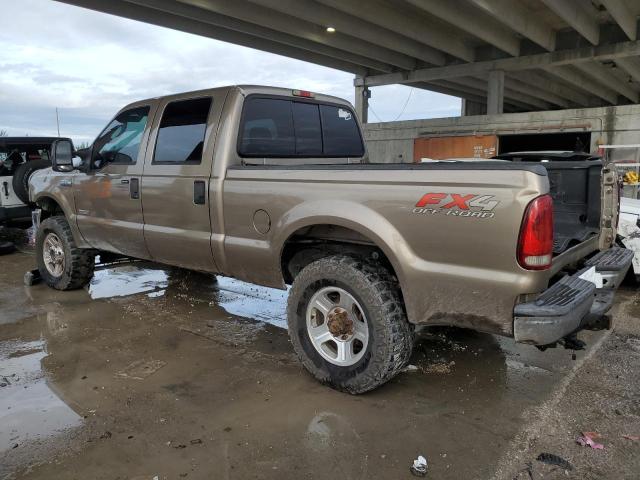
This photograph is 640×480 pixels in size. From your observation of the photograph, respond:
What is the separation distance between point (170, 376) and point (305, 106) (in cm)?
258

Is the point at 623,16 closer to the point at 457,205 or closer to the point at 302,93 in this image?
the point at 302,93

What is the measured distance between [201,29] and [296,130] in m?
14.7

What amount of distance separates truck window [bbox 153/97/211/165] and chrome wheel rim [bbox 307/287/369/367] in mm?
1566

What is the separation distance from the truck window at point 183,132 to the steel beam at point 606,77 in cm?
2098

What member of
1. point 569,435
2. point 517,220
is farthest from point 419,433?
point 517,220

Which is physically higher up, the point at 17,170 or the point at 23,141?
the point at 23,141

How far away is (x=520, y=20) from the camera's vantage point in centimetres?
1585

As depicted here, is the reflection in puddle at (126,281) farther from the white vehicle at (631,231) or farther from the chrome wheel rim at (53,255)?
the white vehicle at (631,231)

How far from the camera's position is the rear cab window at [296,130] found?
3.99 m

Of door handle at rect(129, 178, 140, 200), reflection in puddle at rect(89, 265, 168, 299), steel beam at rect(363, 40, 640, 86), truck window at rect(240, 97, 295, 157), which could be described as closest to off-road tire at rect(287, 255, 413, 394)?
truck window at rect(240, 97, 295, 157)

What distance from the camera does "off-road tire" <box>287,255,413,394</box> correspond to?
118 inches

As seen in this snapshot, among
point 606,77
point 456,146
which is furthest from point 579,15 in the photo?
point 606,77

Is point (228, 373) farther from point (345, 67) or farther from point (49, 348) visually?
point (345, 67)

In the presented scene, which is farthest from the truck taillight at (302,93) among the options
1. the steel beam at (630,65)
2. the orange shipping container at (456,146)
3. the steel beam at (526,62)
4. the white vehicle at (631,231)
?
the steel beam at (630,65)
